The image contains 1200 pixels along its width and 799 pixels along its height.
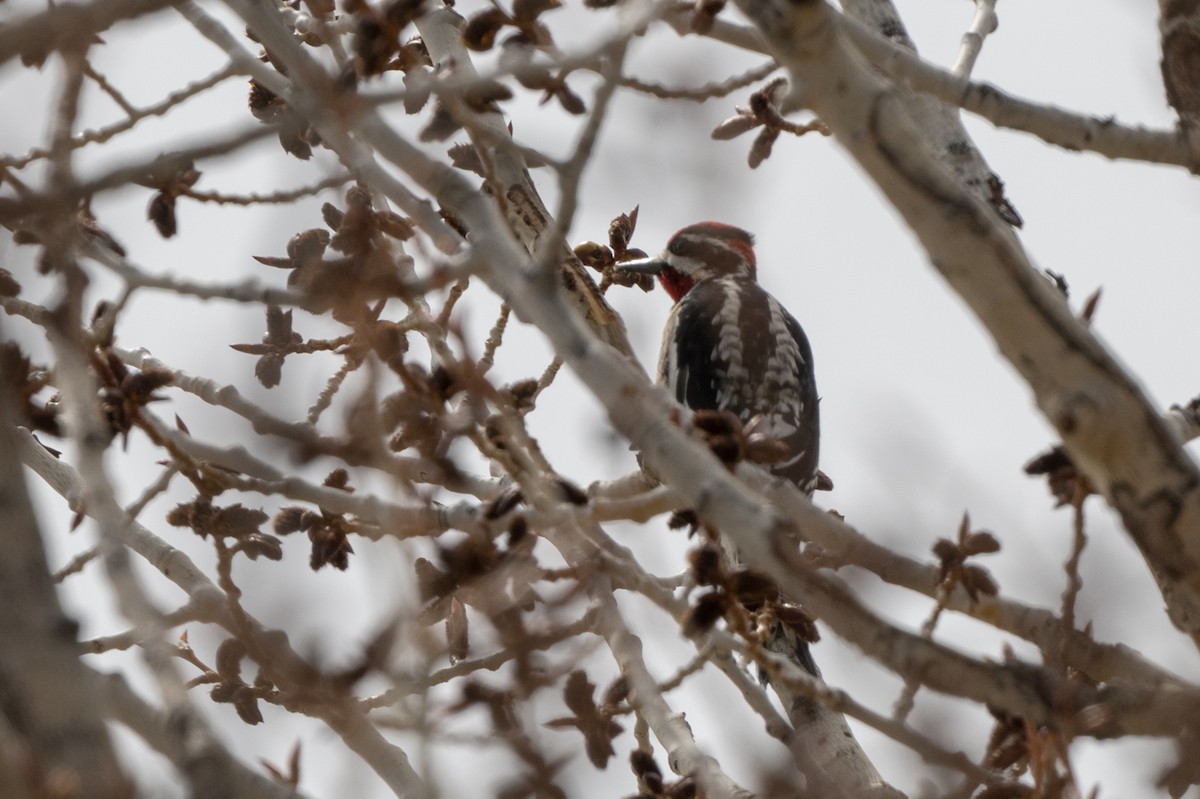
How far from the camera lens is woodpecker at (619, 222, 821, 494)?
279 inches

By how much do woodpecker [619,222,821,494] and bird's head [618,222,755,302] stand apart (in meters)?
0.53

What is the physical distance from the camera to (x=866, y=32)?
12.1 feet

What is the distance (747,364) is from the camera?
23.8 feet

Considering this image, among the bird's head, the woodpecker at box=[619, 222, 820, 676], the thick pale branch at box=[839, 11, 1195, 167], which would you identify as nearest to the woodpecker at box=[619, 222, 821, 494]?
the woodpecker at box=[619, 222, 820, 676]

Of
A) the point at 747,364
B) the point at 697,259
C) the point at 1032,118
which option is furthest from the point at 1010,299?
the point at 697,259

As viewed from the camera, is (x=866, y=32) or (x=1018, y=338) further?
(x=866, y=32)

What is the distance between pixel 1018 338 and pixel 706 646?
4.16 ft

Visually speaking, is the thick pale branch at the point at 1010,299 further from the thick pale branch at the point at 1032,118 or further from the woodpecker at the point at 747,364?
the woodpecker at the point at 747,364

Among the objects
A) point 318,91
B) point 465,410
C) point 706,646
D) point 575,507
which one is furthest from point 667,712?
point 318,91

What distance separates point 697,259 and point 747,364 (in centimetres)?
157

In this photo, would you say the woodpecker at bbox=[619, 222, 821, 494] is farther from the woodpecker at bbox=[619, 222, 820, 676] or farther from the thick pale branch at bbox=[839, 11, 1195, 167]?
the thick pale branch at bbox=[839, 11, 1195, 167]

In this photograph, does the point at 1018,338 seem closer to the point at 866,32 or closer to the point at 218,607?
the point at 866,32

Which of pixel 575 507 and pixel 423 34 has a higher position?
pixel 423 34

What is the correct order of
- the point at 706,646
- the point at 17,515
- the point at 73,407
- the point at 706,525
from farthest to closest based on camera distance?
the point at 706,646 → the point at 706,525 → the point at 73,407 → the point at 17,515
